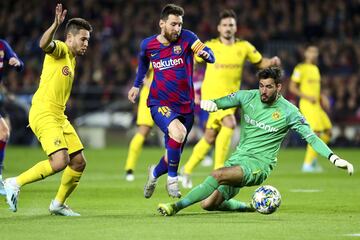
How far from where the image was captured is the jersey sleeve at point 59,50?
1038 cm

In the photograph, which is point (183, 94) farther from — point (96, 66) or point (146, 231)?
point (96, 66)

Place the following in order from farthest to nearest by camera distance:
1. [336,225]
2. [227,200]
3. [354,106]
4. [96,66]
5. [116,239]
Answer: [96,66] → [354,106] → [227,200] → [336,225] → [116,239]

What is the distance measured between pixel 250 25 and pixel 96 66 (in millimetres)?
5164

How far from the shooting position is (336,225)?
9609 mm

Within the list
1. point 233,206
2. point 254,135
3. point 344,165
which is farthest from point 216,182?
point 344,165

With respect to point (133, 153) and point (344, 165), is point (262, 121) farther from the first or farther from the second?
point (133, 153)

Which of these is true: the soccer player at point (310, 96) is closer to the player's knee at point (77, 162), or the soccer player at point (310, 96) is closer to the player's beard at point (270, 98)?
the player's beard at point (270, 98)

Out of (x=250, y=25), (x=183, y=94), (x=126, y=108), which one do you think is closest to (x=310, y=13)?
(x=250, y=25)

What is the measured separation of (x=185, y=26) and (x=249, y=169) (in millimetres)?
20884

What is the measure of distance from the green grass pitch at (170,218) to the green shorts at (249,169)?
1.03ft

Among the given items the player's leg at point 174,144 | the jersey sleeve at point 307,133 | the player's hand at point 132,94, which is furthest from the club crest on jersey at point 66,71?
the jersey sleeve at point 307,133

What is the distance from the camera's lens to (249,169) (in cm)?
1027

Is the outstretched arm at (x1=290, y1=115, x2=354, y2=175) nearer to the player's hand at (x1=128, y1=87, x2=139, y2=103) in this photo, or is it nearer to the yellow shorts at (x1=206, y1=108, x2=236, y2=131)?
the player's hand at (x1=128, y1=87, x2=139, y2=103)

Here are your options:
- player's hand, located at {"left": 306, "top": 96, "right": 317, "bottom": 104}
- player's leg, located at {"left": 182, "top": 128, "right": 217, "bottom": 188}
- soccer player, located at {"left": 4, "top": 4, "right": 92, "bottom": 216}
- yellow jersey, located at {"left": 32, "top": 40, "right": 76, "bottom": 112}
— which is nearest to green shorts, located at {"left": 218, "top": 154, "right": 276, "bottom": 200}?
soccer player, located at {"left": 4, "top": 4, "right": 92, "bottom": 216}
